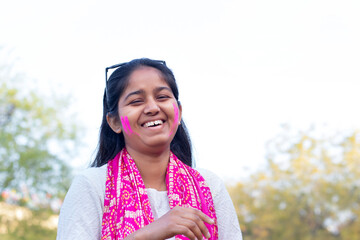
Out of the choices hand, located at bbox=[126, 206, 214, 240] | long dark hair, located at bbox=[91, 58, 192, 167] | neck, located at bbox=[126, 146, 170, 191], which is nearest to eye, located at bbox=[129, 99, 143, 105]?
long dark hair, located at bbox=[91, 58, 192, 167]

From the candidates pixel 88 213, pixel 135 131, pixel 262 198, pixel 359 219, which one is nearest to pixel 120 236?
pixel 88 213

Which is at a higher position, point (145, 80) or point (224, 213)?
point (145, 80)

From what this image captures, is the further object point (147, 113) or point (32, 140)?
point (32, 140)

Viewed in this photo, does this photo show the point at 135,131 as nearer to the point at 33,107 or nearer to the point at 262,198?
the point at 33,107

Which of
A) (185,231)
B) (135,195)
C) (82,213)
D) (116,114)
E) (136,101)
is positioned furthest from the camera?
(116,114)

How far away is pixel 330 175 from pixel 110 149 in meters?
25.9

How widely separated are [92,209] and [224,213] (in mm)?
684

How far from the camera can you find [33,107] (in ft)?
82.6

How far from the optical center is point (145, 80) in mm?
2611

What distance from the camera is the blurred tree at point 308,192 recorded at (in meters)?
26.9

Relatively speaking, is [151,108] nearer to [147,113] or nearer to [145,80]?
[147,113]

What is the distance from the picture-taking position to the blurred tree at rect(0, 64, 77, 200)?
2375 centimetres

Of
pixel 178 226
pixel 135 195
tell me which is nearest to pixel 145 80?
pixel 135 195

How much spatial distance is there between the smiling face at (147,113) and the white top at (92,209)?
0.23m
